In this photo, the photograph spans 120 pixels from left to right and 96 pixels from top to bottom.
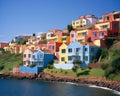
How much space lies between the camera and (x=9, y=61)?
95.8m

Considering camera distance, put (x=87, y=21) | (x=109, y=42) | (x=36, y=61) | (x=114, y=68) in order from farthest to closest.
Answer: (x=87, y=21) → (x=36, y=61) → (x=109, y=42) → (x=114, y=68)

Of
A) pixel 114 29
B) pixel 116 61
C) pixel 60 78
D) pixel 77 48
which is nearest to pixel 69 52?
pixel 77 48

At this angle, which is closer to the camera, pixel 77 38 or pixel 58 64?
pixel 58 64

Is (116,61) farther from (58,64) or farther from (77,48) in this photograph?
(58,64)

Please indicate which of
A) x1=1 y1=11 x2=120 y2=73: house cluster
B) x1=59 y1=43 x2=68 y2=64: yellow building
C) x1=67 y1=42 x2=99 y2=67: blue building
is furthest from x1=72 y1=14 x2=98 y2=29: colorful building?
x1=67 y1=42 x2=99 y2=67: blue building

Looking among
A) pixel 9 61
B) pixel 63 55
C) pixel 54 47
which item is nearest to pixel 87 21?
pixel 54 47

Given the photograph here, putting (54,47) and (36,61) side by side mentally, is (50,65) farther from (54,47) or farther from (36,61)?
(54,47)

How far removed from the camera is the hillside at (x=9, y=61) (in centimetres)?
8855

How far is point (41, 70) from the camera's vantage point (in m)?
75.4

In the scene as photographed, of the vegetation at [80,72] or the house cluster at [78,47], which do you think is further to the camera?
the house cluster at [78,47]

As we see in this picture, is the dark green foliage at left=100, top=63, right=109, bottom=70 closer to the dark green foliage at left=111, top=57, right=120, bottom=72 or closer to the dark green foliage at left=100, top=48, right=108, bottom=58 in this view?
the dark green foliage at left=111, top=57, right=120, bottom=72

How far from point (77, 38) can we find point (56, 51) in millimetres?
7645

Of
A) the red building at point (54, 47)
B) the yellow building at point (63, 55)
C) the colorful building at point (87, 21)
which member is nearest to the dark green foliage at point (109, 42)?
the yellow building at point (63, 55)

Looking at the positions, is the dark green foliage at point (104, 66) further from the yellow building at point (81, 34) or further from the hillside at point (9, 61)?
the hillside at point (9, 61)
